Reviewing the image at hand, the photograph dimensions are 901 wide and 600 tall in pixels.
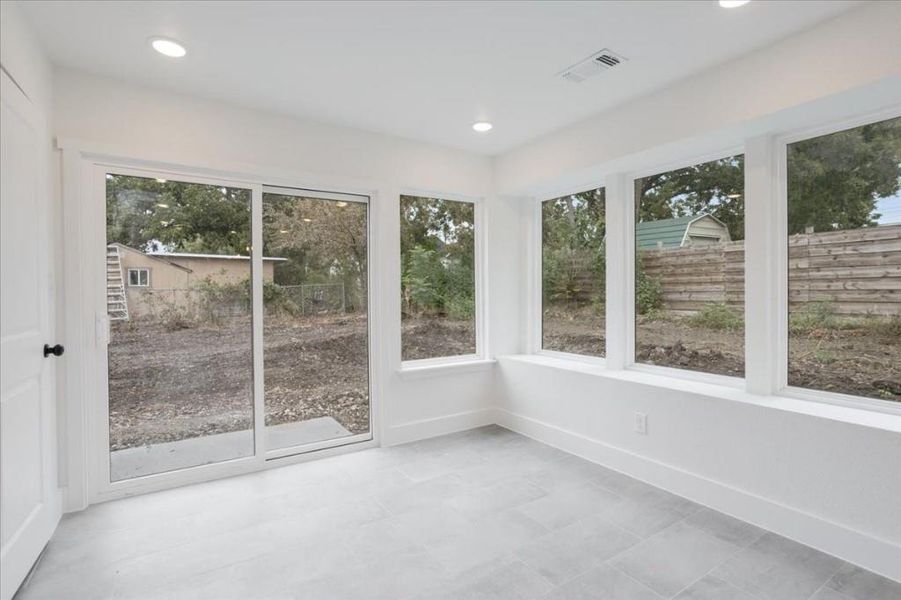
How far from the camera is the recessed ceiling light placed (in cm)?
234

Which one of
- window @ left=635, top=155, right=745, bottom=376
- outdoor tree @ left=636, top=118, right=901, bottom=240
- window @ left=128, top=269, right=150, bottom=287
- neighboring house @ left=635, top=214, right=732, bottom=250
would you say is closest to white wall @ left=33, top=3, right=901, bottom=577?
outdoor tree @ left=636, top=118, right=901, bottom=240

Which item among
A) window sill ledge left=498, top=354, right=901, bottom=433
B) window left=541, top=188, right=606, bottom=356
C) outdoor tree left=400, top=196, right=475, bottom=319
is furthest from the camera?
outdoor tree left=400, top=196, right=475, bottom=319

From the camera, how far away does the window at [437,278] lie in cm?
398

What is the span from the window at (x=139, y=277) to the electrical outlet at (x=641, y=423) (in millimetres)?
3295

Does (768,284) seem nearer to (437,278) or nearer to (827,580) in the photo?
(827,580)

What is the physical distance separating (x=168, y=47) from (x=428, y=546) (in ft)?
9.38

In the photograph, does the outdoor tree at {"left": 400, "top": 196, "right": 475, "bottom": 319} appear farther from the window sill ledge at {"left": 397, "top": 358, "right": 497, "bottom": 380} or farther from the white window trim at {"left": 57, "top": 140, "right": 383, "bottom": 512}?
the white window trim at {"left": 57, "top": 140, "right": 383, "bottom": 512}

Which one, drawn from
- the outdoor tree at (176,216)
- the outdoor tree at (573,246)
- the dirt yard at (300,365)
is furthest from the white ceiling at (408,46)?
the dirt yard at (300,365)

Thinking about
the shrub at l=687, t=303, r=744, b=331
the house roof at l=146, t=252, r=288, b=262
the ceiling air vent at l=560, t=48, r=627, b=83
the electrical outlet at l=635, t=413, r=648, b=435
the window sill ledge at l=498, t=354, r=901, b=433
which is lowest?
the electrical outlet at l=635, t=413, r=648, b=435

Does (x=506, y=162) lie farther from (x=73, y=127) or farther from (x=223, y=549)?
(x=223, y=549)

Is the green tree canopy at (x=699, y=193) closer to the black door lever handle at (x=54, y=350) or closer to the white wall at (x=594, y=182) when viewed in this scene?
the white wall at (x=594, y=182)

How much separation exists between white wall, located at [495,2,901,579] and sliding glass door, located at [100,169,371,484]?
179 centimetres

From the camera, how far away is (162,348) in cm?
300

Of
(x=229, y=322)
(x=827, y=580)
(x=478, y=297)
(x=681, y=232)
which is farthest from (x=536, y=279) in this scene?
(x=827, y=580)
